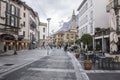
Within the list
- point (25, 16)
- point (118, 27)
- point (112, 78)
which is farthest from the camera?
point (25, 16)

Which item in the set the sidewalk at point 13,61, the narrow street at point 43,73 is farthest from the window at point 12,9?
the narrow street at point 43,73

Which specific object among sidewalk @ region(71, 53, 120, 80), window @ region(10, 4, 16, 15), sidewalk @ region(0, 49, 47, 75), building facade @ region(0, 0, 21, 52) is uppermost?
window @ region(10, 4, 16, 15)

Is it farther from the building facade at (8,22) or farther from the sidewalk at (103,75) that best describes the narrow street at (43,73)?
the building facade at (8,22)

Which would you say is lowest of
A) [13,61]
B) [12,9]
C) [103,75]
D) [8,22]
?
[103,75]

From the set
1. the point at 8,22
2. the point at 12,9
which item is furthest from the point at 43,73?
the point at 12,9

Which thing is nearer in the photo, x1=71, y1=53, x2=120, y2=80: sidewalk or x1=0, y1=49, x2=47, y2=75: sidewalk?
x1=71, y1=53, x2=120, y2=80: sidewalk

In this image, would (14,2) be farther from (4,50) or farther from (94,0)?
(94,0)

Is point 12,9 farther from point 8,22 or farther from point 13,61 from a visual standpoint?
point 13,61

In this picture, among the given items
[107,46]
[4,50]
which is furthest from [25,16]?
[107,46]

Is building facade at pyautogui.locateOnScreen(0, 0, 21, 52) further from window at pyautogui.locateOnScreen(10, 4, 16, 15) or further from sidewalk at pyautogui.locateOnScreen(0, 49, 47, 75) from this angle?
sidewalk at pyautogui.locateOnScreen(0, 49, 47, 75)

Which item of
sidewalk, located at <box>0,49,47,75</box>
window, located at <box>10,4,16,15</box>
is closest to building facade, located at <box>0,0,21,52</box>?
window, located at <box>10,4,16,15</box>

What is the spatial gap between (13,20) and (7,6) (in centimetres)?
511

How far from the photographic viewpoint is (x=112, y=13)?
29.0 metres

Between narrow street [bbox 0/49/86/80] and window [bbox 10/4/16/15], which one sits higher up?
window [bbox 10/4/16/15]
